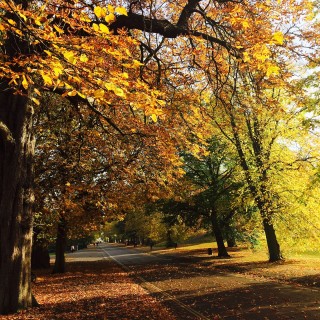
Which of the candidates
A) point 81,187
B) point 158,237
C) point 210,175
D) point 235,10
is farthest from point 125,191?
point 158,237

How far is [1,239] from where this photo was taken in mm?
8641

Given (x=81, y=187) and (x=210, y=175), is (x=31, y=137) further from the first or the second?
(x=210, y=175)

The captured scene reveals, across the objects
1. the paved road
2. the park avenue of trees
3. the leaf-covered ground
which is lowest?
the paved road

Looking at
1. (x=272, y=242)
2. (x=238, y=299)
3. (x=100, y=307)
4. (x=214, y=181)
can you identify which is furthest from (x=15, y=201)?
(x=214, y=181)

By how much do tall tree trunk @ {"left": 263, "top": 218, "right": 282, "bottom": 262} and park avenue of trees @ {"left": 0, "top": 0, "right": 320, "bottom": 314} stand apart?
68 mm

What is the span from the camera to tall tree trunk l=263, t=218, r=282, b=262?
23.5 meters

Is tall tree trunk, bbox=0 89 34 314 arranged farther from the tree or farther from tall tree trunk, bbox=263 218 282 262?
the tree

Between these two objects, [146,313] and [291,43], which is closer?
[146,313]

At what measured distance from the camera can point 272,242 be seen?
2372cm

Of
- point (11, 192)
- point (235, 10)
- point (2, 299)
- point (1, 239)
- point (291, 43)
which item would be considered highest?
point (291, 43)

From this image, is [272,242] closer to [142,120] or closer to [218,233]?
[218,233]

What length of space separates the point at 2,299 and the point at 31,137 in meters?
4.25

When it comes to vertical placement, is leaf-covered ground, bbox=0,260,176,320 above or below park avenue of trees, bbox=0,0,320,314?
below

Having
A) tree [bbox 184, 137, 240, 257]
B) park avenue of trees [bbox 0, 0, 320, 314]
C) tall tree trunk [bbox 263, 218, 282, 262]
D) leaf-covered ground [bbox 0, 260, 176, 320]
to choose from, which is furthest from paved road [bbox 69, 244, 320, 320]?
tree [bbox 184, 137, 240, 257]
